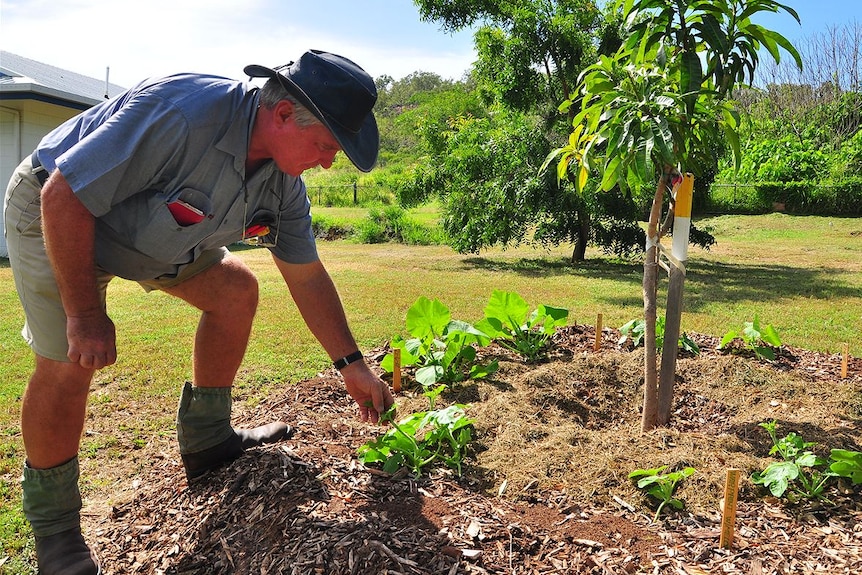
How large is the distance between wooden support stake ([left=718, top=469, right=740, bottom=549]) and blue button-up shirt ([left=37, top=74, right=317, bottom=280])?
5.76 ft

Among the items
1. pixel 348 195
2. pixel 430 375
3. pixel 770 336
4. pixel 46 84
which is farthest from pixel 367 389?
pixel 348 195

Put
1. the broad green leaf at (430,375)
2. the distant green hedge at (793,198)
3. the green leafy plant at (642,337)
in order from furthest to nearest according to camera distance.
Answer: the distant green hedge at (793,198)
the green leafy plant at (642,337)
the broad green leaf at (430,375)

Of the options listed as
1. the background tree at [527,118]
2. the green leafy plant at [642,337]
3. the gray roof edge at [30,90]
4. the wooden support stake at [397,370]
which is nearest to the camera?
the wooden support stake at [397,370]

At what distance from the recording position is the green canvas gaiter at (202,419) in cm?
260

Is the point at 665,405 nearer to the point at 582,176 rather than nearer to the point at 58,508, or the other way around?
the point at 582,176

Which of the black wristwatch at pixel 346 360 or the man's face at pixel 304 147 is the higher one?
the man's face at pixel 304 147

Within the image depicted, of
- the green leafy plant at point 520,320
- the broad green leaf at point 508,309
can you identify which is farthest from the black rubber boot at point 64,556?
the broad green leaf at point 508,309

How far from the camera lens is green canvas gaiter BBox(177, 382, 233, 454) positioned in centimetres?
260

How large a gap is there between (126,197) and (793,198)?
20269 mm

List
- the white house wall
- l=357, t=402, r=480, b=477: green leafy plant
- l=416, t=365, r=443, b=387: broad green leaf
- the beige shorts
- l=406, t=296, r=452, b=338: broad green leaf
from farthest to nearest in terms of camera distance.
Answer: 1. the white house wall
2. l=406, t=296, r=452, b=338: broad green leaf
3. l=416, t=365, r=443, b=387: broad green leaf
4. l=357, t=402, r=480, b=477: green leafy plant
5. the beige shorts

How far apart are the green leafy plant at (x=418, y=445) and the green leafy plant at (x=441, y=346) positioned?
2.52 feet

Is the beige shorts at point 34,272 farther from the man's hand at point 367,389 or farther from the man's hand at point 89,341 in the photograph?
the man's hand at point 367,389

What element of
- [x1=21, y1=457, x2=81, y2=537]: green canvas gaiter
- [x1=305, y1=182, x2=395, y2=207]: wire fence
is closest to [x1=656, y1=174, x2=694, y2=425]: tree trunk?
[x1=21, y1=457, x2=81, y2=537]: green canvas gaiter

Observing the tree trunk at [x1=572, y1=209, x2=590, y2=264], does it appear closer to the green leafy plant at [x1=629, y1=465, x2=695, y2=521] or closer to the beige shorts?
the green leafy plant at [x1=629, y1=465, x2=695, y2=521]
